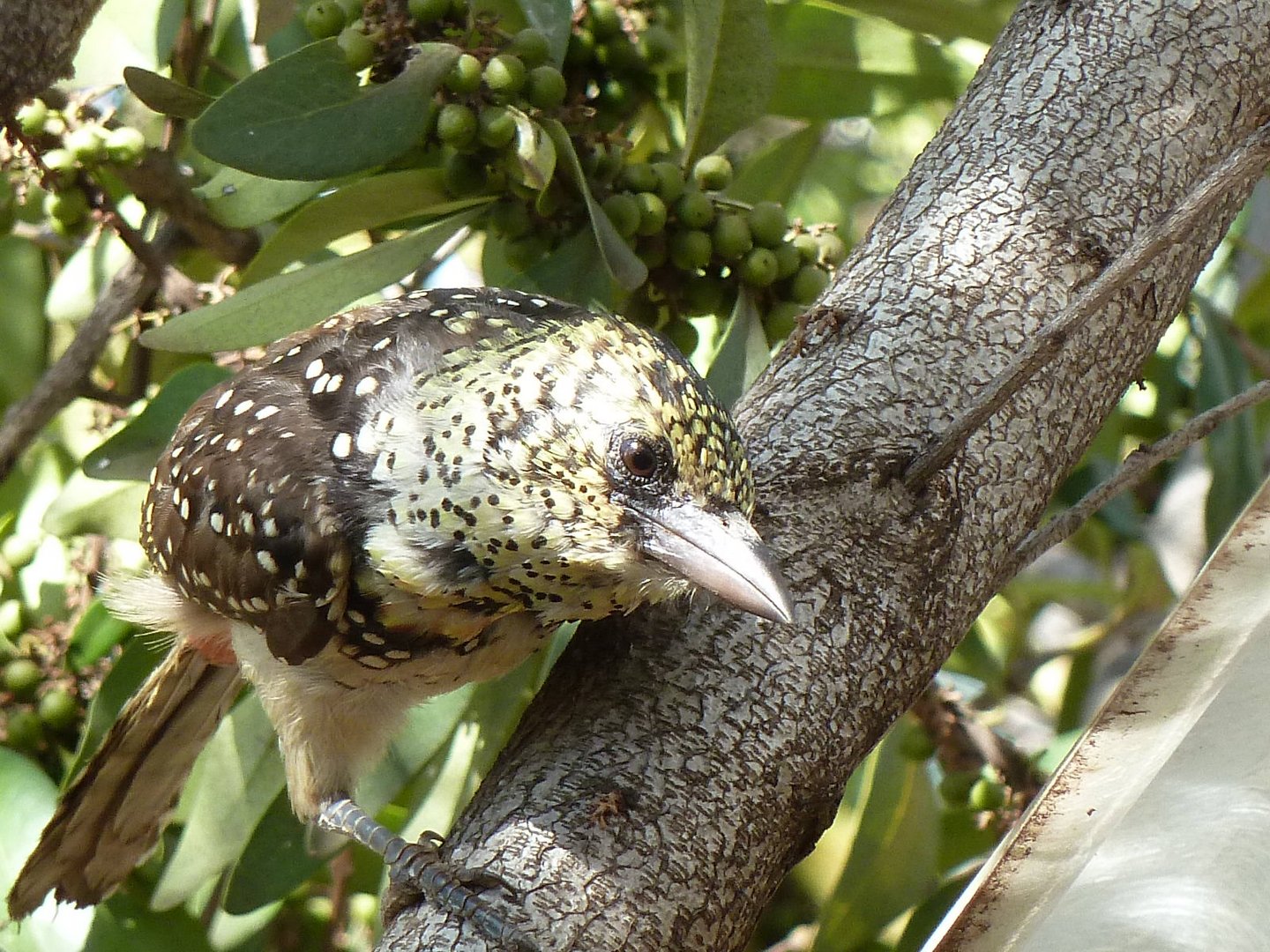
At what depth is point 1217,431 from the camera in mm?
2574

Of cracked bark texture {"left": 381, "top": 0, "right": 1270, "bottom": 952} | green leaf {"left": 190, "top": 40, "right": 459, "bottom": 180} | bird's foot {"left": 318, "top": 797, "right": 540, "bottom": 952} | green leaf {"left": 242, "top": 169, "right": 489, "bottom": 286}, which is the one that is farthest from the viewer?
green leaf {"left": 242, "top": 169, "right": 489, "bottom": 286}

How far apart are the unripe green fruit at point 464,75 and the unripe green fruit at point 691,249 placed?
362 mm

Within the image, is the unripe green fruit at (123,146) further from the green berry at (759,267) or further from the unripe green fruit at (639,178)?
the green berry at (759,267)

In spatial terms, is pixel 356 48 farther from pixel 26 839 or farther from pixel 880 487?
pixel 26 839

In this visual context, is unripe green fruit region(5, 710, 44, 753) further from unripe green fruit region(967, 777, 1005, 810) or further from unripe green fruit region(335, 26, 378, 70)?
unripe green fruit region(967, 777, 1005, 810)

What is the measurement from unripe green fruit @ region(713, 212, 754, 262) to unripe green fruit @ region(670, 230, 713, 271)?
0.06ft

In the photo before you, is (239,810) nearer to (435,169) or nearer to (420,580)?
(420,580)

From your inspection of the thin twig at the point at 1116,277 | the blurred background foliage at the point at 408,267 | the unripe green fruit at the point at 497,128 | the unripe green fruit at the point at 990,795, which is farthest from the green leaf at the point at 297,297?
the unripe green fruit at the point at 990,795

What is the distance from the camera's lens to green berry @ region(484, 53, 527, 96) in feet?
5.91

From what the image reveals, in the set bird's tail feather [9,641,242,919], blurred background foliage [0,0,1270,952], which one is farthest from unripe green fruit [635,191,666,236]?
bird's tail feather [9,641,242,919]

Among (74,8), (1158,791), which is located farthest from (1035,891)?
(74,8)

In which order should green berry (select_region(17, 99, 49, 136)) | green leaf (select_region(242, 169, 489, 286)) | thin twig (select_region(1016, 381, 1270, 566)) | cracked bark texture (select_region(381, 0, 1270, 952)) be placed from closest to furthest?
cracked bark texture (select_region(381, 0, 1270, 952)) → thin twig (select_region(1016, 381, 1270, 566)) → green leaf (select_region(242, 169, 489, 286)) → green berry (select_region(17, 99, 49, 136))

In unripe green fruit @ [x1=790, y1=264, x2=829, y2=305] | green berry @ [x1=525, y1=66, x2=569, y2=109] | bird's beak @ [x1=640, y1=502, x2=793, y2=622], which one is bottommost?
bird's beak @ [x1=640, y1=502, x2=793, y2=622]

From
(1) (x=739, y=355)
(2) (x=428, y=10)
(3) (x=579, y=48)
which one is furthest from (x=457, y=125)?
(1) (x=739, y=355)
